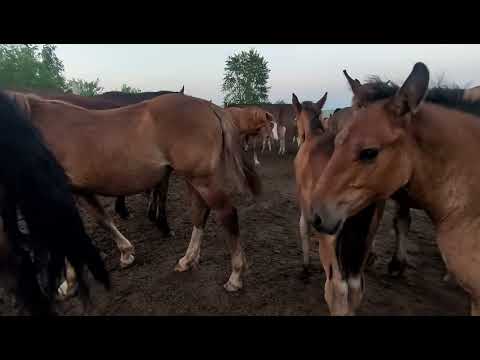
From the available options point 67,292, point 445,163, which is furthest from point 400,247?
point 67,292

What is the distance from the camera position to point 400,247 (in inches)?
159

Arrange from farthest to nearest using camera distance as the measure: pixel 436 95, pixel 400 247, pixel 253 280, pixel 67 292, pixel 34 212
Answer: pixel 400 247 → pixel 253 280 → pixel 67 292 → pixel 436 95 → pixel 34 212

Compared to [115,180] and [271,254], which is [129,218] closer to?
[115,180]

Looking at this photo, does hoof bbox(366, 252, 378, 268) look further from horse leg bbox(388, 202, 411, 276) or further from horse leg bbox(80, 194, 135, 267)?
horse leg bbox(80, 194, 135, 267)

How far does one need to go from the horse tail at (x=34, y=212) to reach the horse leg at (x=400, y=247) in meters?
3.98

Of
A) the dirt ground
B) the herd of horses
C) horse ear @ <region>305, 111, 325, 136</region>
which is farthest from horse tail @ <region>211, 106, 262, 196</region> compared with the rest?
the dirt ground

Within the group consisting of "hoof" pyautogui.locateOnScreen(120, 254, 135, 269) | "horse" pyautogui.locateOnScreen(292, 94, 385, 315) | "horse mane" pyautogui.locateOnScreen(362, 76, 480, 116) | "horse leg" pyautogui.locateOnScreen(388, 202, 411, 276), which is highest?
"horse mane" pyautogui.locateOnScreen(362, 76, 480, 116)

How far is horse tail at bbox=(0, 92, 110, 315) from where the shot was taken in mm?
1406

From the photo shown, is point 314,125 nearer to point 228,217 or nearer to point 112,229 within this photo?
point 228,217

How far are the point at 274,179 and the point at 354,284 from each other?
8.00m

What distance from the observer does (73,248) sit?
5.24ft

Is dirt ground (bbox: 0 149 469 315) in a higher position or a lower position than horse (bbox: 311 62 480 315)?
lower

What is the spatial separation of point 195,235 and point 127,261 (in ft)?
3.45
